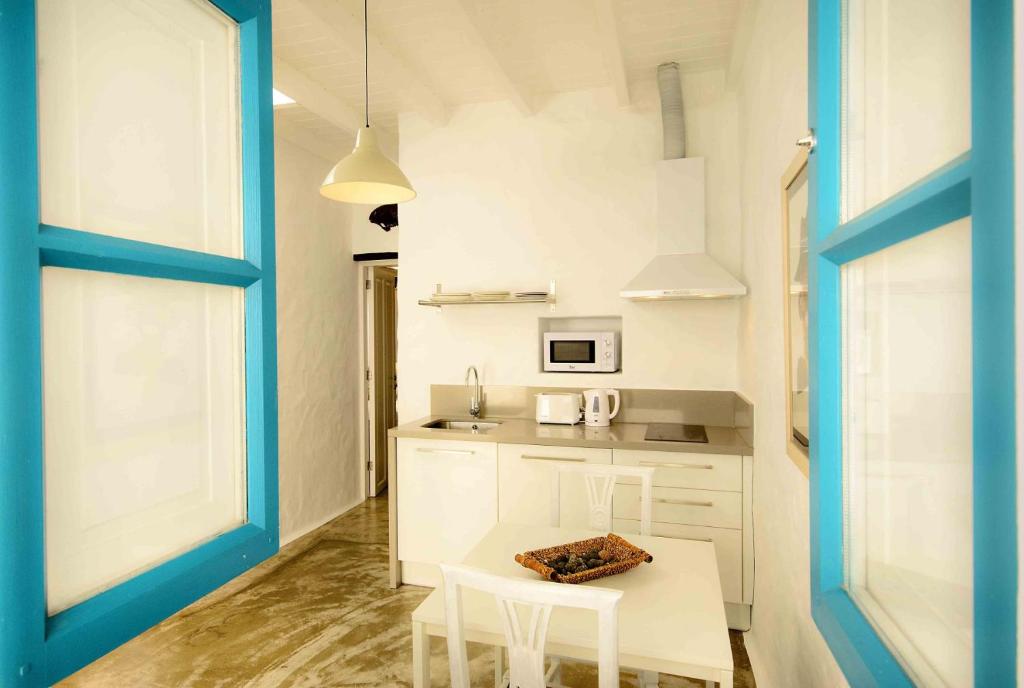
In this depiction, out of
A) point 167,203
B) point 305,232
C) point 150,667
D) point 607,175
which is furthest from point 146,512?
point 305,232

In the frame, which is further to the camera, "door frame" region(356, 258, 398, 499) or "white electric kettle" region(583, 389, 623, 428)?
"door frame" region(356, 258, 398, 499)

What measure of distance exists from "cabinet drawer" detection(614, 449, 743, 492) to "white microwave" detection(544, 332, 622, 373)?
70cm

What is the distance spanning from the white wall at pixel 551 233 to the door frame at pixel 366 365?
1.23 metres

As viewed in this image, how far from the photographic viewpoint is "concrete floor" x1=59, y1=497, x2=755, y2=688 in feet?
7.68

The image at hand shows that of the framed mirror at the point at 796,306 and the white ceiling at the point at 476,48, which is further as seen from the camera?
the white ceiling at the point at 476,48

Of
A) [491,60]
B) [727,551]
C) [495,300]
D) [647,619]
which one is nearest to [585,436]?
[727,551]

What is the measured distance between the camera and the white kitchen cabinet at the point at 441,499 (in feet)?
9.96

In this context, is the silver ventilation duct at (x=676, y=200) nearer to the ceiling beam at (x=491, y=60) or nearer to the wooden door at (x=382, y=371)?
the ceiling beam at (x=491, y=60)

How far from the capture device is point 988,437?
1.36 feet

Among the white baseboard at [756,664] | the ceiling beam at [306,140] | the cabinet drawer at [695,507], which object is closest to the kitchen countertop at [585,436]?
the cabinet drawer at [695,507]

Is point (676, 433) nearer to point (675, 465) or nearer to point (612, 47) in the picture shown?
point (675, 465)

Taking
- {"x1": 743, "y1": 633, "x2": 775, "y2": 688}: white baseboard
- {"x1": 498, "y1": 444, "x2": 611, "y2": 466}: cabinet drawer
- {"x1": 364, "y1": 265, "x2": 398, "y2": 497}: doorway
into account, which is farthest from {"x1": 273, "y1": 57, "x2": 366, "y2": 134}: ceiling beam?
{"x1": 743, "y1": 633, "x2": 775, "y2": 688}: white baseboard

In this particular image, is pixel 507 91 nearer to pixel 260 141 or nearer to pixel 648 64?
pixel 648 64

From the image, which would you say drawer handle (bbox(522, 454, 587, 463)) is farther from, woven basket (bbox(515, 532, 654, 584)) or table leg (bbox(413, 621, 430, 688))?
table leg (bbox(413, 621, 430, 688))
